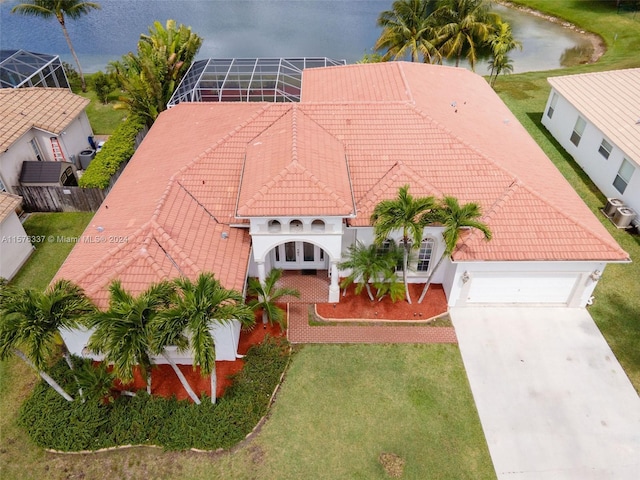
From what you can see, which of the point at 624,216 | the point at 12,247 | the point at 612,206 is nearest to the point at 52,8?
the point at 12,247

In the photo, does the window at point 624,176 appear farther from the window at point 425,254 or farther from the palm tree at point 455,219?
the palm tree at point 455,219

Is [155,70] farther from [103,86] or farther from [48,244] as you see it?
[48,244]

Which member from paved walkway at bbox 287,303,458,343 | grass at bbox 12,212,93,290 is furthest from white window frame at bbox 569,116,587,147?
grass at bbox 12,212,93,290

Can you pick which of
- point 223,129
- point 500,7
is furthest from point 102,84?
point 500,7

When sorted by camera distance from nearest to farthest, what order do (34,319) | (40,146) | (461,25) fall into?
(34,319) → (40,146) → (461,25)

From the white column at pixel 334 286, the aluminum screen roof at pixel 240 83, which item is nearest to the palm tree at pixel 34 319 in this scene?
the white column at pixel 334 286

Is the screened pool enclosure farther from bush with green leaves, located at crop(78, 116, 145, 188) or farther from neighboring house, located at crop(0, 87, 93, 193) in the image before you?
bush with green leaves, located at crop(78, 116, 145, 188)

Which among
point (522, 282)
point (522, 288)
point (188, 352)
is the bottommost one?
point (188, 352)

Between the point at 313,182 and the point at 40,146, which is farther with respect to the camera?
the point at 40,146

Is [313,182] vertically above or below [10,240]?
above
